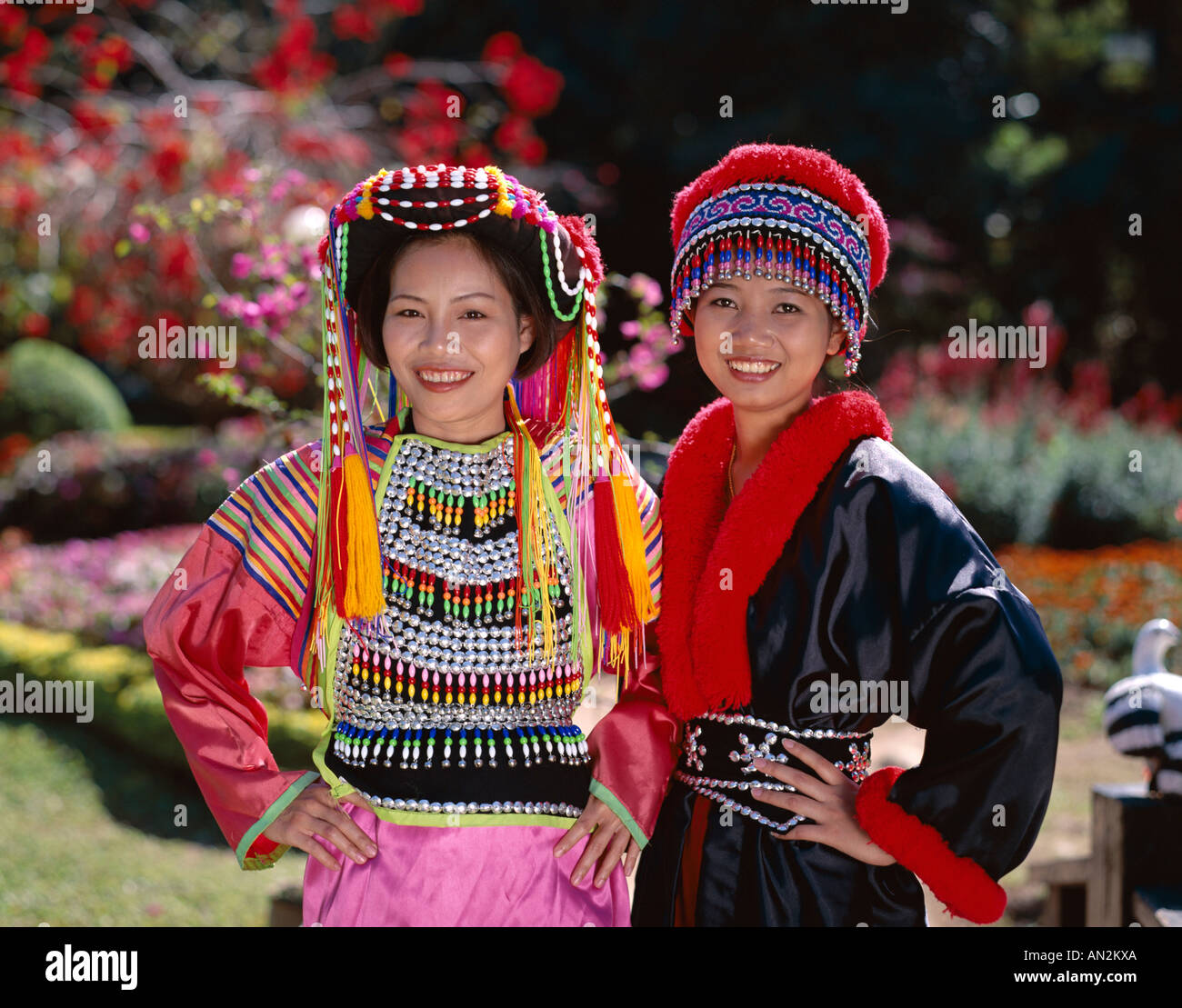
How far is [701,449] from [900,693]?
63cm

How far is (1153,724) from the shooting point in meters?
3.26

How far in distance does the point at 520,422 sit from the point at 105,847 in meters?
3.24

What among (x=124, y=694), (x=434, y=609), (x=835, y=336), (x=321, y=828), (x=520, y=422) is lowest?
(x=124, y=694)

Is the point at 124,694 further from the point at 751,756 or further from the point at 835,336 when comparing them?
the point at 835,336

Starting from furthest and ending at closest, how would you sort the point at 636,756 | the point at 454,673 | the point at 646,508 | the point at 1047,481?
1. the point at 1047,481
2. the point at 646,508
3. the point at 636,756
4. the point at 454,673

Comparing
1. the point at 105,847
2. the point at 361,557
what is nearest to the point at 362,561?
the point at 361,557

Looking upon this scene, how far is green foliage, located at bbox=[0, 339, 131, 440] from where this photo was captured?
1075 cm

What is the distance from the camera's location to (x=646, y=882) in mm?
2334

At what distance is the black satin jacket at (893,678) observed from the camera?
6.53 feet

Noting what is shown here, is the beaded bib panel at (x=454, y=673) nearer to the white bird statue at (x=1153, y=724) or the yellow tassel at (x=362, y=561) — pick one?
the yellow tassel at (x=362, y=561)

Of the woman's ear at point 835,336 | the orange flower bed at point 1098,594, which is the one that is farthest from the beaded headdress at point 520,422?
the orange flower bed at point 1098,594

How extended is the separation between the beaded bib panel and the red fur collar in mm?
218
